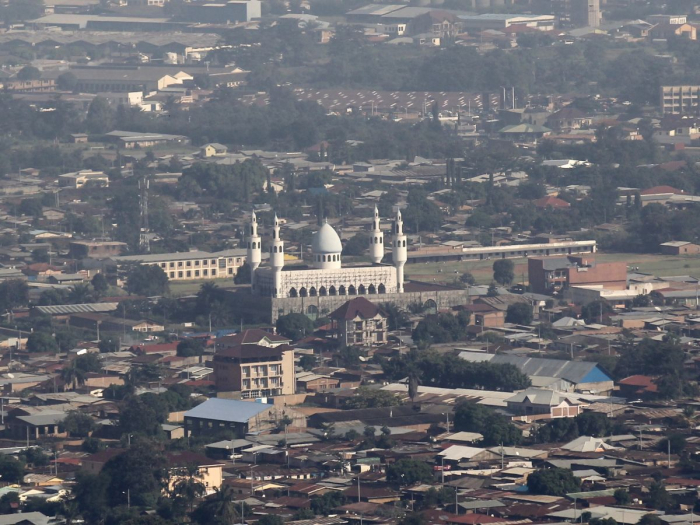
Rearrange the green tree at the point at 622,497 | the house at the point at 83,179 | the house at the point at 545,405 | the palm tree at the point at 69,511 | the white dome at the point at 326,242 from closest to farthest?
the green tree at the point at 622,497, the palm tree at the point at 69,511, the house at the point at 545,405, the white dome at the point at 326,242, the house at the point at 83,179

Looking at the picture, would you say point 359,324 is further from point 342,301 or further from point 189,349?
point 189,349

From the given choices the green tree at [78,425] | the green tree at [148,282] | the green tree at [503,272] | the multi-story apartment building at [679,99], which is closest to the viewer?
the green tree at [78,425]

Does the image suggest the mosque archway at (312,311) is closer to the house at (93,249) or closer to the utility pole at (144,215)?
the house at (93,249)

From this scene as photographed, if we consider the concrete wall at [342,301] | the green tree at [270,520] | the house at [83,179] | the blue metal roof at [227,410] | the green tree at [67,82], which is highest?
the green tree at [67,82]

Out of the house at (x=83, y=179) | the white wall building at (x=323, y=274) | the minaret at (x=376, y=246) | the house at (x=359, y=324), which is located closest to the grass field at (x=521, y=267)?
the minaret at (x=376, y=246)

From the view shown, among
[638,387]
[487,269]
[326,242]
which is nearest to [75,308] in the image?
[326,242]

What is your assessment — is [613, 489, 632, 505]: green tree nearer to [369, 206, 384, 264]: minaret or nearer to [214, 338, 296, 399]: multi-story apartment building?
[214, 338, 296, 399]: multi-story apartment building
